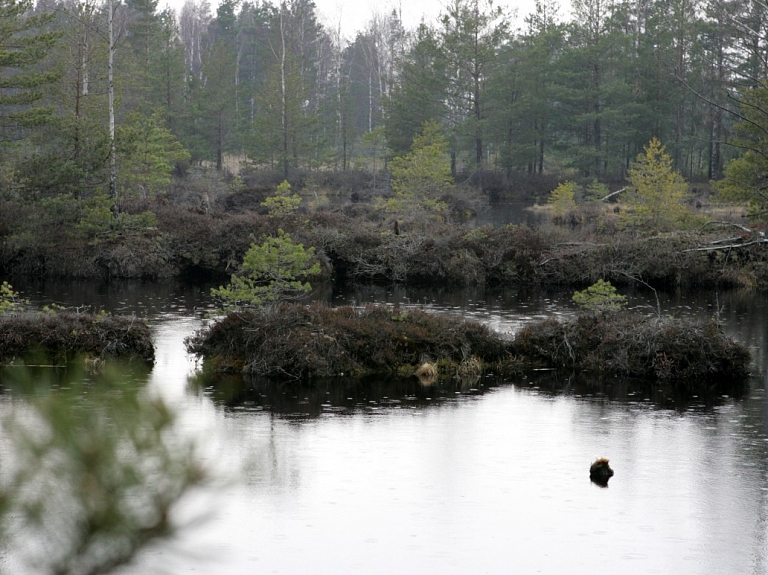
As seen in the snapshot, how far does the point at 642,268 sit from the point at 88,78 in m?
22.4

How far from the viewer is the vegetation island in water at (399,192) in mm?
20250

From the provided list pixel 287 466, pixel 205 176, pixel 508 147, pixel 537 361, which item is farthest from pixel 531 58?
pixel 287 466

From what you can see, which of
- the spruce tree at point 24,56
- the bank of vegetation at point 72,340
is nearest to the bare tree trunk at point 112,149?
the spruce tree at point 24,56

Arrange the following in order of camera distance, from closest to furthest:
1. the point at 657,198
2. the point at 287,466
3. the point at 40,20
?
1. the point at 287,466
2. the point at 40,20
3. the point at 657,198

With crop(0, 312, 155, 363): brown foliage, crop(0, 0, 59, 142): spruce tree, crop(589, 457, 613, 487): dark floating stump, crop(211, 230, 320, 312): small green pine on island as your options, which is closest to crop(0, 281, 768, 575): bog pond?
crop(589, 457, 613, 487): dark floating stump

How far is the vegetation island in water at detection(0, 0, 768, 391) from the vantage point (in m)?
20.2

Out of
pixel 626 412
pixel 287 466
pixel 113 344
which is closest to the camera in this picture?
pixel 287 466

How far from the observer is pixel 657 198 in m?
41.1

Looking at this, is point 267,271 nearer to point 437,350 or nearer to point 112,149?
point 437,350

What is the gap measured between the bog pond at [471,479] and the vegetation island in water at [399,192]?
1266mm

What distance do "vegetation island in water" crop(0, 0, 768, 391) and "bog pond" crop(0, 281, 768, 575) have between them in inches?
49.8

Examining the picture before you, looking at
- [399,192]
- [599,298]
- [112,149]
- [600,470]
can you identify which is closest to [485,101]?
[399,192]

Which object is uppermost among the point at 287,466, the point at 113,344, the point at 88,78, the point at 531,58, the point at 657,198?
the point at 531,58

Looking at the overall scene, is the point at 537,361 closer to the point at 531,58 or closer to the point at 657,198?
the point at 657,198
